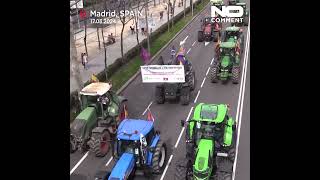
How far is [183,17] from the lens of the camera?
53656 millimetres

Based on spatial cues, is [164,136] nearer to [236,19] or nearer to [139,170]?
[139,170]

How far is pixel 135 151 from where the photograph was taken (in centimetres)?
1393

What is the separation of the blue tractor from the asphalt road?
38.1 inches

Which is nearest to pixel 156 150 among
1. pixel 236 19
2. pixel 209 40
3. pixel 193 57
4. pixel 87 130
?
pixel 87 130

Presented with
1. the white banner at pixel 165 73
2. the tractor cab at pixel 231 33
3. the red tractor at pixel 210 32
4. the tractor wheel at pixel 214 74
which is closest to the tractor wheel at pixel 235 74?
the tractor wheel at pixel 214 74

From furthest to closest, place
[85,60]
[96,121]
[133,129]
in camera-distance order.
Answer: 1. [85,60]
2. [96,121]
3. [133,129]

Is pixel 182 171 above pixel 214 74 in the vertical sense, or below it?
below

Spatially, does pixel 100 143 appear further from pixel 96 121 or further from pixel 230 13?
pixel 230 13

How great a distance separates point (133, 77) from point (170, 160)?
12.5 metres

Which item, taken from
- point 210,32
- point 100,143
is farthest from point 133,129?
point 210,32

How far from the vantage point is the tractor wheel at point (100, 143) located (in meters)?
16.4

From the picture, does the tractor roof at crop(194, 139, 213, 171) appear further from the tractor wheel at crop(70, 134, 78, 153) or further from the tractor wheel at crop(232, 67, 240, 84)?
the tractor wheel at crop(232, 67, 240, 84)

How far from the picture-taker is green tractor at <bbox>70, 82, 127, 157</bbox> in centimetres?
1661

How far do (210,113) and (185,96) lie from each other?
7.77m
